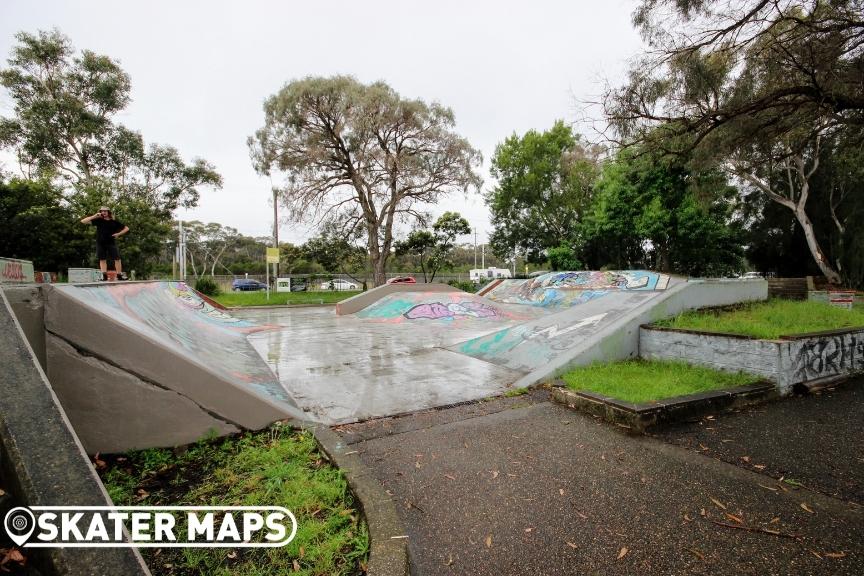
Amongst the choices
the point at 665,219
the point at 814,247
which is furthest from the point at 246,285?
the point at 814,247

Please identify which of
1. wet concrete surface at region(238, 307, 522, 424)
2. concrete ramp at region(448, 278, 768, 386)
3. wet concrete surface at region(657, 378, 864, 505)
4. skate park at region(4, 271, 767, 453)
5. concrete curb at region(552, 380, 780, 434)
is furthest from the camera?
concrete ramp at region(448, 278, 768, 386)

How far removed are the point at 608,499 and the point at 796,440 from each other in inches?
90.4

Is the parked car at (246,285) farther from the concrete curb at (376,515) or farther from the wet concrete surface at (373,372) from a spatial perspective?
the concrete curb at (376,515)

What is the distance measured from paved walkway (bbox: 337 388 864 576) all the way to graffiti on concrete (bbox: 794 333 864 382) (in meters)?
1.10

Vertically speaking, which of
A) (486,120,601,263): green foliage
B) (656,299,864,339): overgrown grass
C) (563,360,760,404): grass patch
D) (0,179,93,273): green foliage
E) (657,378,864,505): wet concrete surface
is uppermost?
(486,120,601,263): green foliage

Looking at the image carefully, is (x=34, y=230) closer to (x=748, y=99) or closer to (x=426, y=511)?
(x=426, y=511)

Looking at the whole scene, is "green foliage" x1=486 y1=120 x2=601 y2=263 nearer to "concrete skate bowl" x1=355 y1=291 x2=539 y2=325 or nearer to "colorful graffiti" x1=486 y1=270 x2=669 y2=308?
"colorful graffiti" x1=486 y1=270 x2=669 y2=308

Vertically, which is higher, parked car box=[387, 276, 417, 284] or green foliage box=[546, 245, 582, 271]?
green foliage box=[546, 245, 582, 271]

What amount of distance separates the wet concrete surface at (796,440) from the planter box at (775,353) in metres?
0.36

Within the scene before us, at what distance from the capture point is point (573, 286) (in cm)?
1612

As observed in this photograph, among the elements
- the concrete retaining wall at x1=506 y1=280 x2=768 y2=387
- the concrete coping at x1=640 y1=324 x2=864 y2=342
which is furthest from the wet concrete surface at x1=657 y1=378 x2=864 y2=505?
the concrete retaining wall at x1=506 y1=280 x2=768 y2=387

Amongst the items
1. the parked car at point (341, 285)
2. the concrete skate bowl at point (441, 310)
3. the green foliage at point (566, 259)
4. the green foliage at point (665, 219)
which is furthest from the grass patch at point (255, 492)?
the parked car at point (341, 285)

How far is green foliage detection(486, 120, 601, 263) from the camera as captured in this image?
997 inches

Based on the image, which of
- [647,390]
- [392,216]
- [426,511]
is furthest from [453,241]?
[426,511]
